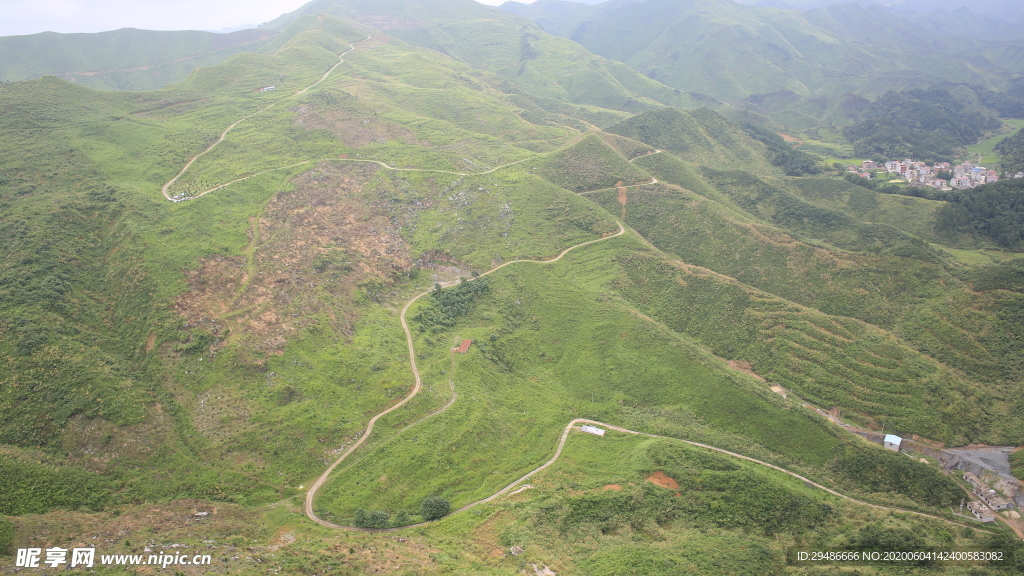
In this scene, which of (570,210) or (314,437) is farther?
(570,210)

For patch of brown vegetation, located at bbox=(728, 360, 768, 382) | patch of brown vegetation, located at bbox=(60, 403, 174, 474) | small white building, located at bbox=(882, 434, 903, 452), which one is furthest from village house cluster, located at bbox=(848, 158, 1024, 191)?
patch of brown vegetation, located at bbox=(60, 403, 174, 474)

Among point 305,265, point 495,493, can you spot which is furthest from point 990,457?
point 305,265

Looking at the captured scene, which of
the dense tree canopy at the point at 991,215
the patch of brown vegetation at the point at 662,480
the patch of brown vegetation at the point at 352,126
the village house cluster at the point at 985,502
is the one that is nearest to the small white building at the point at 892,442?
the village house cluster at the point at 985,502

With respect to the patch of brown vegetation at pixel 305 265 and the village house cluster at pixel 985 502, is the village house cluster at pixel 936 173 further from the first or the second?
the patch of brown vegetation at pixel 305 265

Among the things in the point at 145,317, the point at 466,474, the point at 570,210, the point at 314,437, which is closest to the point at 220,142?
the point at 145,317

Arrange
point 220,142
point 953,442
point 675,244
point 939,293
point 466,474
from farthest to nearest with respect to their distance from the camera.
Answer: point 220,142, point 675,244, point 939,293, point 953,442, point 466,474

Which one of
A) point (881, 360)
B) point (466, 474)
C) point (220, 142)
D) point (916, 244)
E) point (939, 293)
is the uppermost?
point (220, 142)

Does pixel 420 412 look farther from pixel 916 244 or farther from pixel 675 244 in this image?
pixel 916 244
